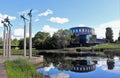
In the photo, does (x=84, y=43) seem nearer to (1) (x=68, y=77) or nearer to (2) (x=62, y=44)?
(2) (x=62, y=44)

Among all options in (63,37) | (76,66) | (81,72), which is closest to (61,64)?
(76,66)

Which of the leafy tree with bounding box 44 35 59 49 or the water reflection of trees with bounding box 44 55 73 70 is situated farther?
the leafy tree with bounding box 44 35 59 49

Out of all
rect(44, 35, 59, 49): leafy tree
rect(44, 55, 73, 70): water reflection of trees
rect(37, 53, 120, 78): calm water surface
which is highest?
rect(44, 35, 59, 49): leafy tree

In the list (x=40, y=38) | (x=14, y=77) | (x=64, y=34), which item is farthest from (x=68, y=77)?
(x=40, y=38)

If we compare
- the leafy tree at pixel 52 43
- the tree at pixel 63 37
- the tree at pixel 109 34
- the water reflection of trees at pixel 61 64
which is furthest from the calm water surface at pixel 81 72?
the tree at pixel 109 34

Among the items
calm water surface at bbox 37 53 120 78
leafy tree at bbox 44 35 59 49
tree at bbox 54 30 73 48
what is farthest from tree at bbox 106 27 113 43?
calm water surface at bbox 37 53 120 78

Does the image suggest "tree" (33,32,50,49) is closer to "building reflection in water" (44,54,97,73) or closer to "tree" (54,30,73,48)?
"tree" (54,30,73,48)

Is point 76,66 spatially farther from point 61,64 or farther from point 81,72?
point 81,72

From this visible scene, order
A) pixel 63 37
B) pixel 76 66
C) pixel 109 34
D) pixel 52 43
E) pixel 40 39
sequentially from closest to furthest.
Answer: pixel 76 66 → pixel 63 37 → pixel 52 43 → pixel 40 39 → pixel 109 34

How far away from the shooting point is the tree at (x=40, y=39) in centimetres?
9195

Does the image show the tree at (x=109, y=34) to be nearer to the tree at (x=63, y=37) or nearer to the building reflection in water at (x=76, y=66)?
the tree at (x=63, y=37)

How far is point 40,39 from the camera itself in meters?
94.2

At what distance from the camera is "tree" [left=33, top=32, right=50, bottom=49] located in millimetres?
91950

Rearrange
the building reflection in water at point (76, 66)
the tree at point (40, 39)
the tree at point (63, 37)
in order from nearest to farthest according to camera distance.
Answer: the building reflection in water at point (76, 66) → the tree at point (63, 37) → the tree at point (40, 39)
